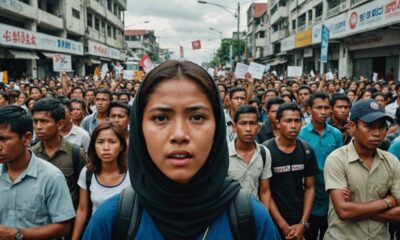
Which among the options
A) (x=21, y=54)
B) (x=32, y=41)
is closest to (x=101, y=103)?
(x=21, y=54)

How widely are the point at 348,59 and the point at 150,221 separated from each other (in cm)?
2240

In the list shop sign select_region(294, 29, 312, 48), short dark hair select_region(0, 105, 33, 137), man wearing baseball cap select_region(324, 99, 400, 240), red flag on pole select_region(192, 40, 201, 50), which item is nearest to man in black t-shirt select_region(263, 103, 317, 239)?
man wearing baseball cap select_region(324, 99, 400, 240)

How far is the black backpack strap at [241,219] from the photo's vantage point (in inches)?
52.2

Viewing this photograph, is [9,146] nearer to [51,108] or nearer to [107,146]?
[107,146]

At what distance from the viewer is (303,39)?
2569cm

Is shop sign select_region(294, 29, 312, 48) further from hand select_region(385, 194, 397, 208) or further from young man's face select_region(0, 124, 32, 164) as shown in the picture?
young man's face select_region(0, 124, 32, 164)

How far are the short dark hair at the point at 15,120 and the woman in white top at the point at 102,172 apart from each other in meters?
0.70

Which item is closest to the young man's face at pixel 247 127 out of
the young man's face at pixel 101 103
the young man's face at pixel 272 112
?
the young man's face at pixel 272 112

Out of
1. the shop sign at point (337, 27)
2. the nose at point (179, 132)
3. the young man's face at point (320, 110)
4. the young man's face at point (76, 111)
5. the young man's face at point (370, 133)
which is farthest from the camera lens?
the shop sign at point (337, 27)

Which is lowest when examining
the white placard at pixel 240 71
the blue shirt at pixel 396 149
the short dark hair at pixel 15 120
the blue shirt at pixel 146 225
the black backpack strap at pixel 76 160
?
the black backpack strap at pixel 76 160

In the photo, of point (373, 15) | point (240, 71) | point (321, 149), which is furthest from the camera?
point (373, 15)

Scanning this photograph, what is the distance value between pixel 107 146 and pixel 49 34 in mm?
27372

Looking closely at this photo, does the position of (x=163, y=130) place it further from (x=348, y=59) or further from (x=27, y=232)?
(x=348, y=59)

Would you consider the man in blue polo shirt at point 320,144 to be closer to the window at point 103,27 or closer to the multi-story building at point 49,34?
the multi-story building at point 49,34
